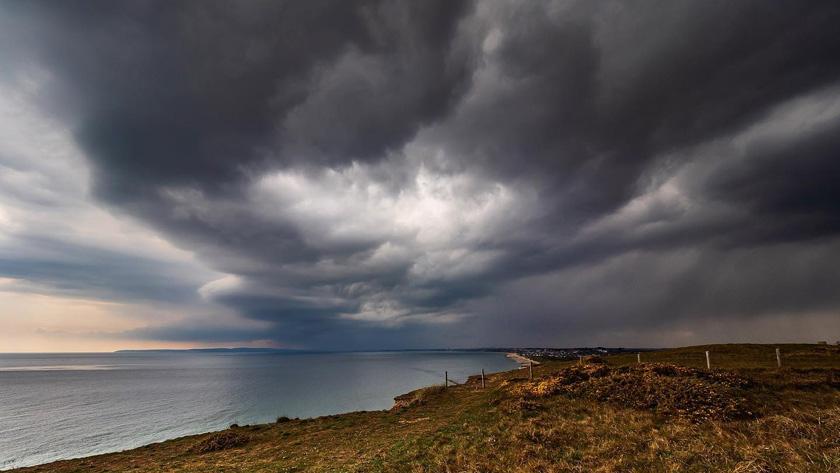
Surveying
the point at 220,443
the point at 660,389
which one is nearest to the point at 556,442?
the point at 660,389

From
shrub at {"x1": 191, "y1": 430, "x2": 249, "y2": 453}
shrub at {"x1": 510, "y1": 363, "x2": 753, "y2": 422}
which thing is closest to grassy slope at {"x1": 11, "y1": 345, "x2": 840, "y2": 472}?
shrub at {"x1": 191, "y1": 430, "x2": 249, "y2": 453}

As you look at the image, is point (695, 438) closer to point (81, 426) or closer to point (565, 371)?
point (565, 371)

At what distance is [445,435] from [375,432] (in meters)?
9.64

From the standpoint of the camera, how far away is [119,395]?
96250mm

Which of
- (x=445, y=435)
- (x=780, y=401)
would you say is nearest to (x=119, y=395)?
(x=445, y=435)

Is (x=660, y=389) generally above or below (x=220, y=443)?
above

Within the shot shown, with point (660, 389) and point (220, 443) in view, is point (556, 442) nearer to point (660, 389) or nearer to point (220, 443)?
point (660, 389)

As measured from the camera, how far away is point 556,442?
52.4 feet

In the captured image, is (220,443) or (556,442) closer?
(556,442)

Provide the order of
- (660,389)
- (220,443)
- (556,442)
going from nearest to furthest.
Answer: (556,442) → (660,389) → (220,443)

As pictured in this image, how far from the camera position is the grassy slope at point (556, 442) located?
12.1 meters

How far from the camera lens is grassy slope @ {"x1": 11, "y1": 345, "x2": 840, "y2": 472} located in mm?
12117

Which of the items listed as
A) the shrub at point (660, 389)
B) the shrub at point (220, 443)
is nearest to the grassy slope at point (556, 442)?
the shrub at point (220, 443)

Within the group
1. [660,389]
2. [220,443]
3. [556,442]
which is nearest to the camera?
[556,442]
